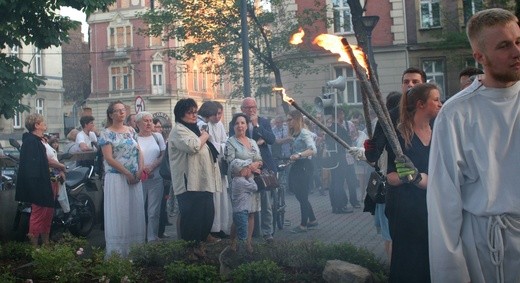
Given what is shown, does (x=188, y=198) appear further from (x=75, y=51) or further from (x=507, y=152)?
(x=75, y=51)

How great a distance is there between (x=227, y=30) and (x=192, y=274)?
72.2ft

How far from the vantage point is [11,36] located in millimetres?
16281

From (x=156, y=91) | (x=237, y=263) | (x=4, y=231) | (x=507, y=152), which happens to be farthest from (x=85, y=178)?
(x=156, y=91)

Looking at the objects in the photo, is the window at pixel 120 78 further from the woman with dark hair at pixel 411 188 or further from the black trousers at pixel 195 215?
the woman with dark hair at pixel 411 188

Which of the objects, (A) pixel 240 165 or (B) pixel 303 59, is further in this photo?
(B) pixel 303 59

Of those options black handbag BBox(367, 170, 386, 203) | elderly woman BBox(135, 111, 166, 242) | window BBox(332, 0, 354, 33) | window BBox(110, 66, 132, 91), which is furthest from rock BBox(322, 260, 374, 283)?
window BBox(110, 66, 132, 91)

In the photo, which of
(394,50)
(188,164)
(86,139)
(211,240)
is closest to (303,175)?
(211,240)

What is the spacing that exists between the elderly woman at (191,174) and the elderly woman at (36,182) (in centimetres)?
242

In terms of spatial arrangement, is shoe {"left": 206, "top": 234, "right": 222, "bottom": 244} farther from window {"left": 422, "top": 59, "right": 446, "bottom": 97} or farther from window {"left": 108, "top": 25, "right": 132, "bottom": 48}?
window {"left": 108, "top": 25, "right": 132, "bottom": 48}

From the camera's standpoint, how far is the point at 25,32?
16562 millimetres

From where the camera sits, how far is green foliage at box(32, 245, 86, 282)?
6.90 metres

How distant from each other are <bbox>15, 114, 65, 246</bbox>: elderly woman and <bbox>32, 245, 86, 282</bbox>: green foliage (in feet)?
9.78

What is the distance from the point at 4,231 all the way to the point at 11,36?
22.3 feet

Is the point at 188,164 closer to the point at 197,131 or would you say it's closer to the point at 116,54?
the point at 197,131
